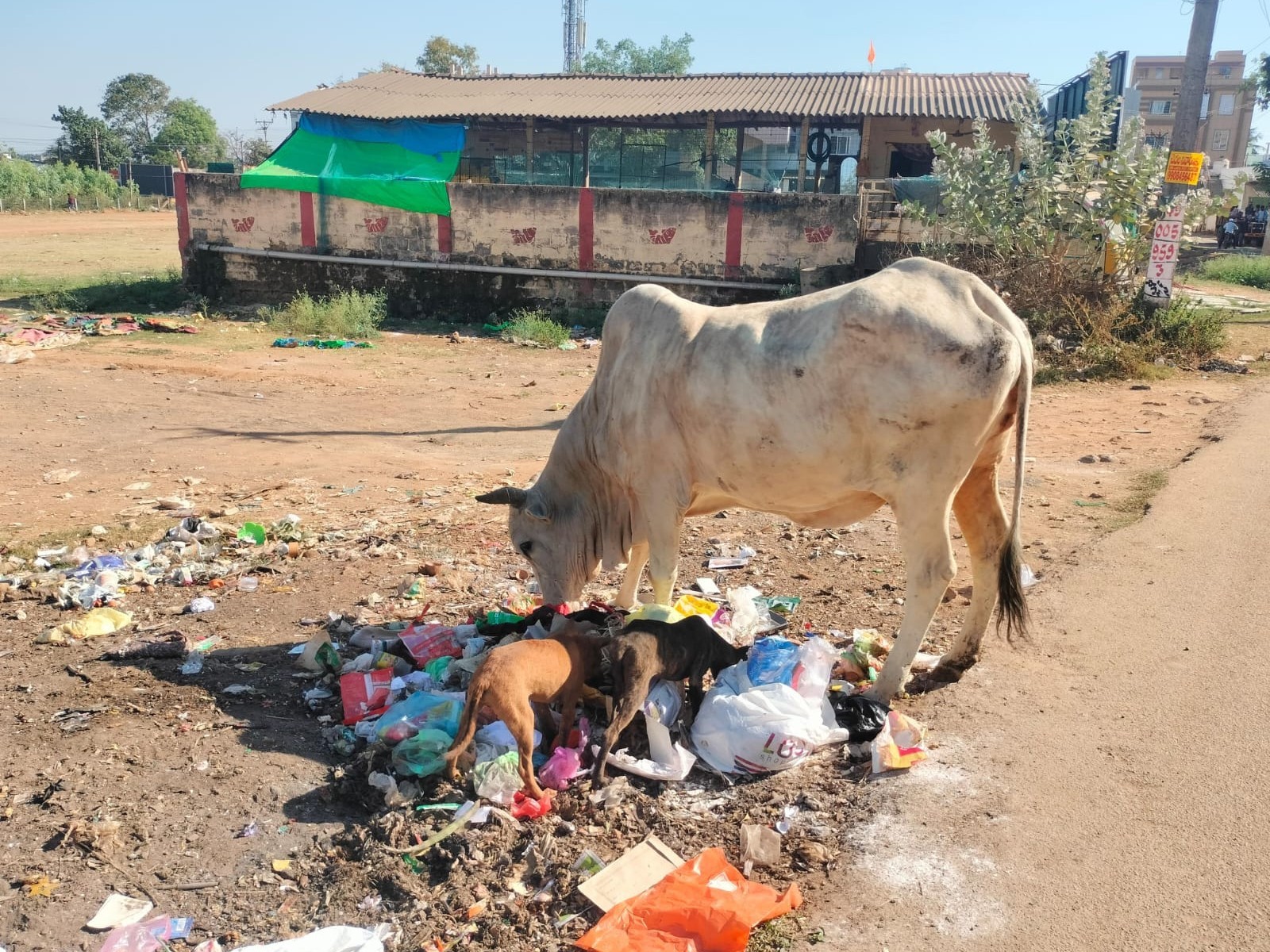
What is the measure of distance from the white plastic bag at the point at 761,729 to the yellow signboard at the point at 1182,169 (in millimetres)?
12486

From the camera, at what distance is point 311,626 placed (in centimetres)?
599

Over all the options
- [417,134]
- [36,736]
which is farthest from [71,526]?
[417,134]

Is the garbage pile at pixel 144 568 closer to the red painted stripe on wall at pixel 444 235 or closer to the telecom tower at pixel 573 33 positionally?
the red painted stripe on wall at pixel 444 235

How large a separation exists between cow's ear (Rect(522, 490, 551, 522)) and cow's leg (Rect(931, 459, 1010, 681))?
223 cm

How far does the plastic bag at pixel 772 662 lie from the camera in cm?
471

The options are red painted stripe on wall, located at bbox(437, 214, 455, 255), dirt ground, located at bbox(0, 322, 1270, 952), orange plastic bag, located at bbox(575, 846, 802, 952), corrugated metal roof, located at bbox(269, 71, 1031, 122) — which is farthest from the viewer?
corrugated metal roof, located at bbox(269, 71, 1031, 122)

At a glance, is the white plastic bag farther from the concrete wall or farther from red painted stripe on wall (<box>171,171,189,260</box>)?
red painted stripe on wall (<box>171,171,189,260</box>)

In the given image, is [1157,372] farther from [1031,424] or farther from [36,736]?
[36,736]

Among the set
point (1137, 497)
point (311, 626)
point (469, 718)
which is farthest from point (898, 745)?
point (1137, 497)

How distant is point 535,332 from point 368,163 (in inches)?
269

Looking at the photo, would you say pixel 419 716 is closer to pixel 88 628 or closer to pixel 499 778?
pixel 499 778

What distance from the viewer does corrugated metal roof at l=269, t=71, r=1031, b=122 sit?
2128cm

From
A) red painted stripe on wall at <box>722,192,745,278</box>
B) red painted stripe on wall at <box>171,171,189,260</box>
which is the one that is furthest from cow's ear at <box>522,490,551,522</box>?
red painted stripe on wall at <box>171,171,189,260</box>

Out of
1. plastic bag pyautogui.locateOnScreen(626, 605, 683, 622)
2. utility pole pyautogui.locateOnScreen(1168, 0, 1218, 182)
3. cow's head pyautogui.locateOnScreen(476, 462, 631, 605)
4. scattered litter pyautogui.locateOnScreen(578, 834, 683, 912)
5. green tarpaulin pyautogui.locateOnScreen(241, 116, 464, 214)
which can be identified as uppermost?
utility pole pyautogui.locateOnScreen(1168, 0, 1218, 182)
